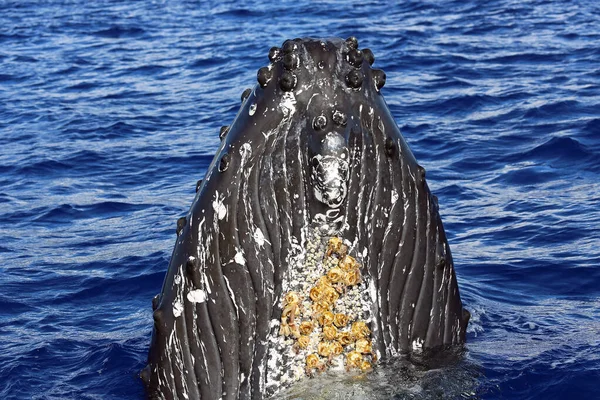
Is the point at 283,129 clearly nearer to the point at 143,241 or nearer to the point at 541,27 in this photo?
the point at 143,241

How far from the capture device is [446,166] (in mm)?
15141

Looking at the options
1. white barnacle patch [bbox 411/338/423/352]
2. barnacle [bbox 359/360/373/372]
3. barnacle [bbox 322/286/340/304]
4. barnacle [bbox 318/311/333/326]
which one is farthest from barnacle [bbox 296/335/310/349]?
white barnacle patch [bbox 411/338/423/352]

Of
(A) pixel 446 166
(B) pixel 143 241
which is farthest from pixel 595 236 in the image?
(B) pixel 143 241

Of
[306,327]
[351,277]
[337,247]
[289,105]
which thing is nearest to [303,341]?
[306,327]

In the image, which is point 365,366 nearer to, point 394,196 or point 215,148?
point 394,196

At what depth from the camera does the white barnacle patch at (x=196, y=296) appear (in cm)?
582

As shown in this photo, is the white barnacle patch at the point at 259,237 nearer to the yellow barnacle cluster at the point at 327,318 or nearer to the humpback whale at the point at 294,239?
the humpback whale at the point at 294,239

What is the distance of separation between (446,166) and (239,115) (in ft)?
31.0

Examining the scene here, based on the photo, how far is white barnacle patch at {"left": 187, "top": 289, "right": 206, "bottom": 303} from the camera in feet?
19.1

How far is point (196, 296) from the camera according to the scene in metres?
5.84

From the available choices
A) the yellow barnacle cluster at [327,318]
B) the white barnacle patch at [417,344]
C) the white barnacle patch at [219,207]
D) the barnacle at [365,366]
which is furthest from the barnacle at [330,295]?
the white barnacle patch at [219,207]

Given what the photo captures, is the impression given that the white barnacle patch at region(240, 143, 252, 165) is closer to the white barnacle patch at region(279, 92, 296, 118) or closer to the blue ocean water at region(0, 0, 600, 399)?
the white barnacle patch at region(279, 92, 296, 118)

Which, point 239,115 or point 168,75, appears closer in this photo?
point 239,115

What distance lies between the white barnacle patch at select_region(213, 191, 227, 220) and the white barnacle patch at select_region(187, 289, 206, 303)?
15.9 inches
